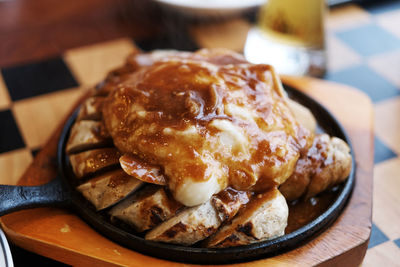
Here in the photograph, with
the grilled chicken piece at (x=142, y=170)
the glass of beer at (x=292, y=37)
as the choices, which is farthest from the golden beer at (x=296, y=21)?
the grilled chicken piece at (x=142, y=170)

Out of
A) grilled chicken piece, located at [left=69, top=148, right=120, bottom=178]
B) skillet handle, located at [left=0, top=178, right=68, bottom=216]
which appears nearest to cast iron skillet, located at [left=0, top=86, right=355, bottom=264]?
skillet handle, located at [left=0, top=178, right=68, bottom=216]

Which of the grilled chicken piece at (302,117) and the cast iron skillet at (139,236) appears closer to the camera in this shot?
the cast iron skillet at (139,236)

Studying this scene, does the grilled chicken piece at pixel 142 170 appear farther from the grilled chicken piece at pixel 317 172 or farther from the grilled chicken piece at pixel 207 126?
the grilled chicken piece at pixel 317 172

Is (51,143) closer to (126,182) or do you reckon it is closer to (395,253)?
(126,182)

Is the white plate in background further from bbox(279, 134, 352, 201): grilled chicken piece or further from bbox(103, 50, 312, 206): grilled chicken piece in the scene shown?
bbox(279, 134, 352, 201): grilled chicken piece

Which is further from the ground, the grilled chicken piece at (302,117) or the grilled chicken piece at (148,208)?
the grilled chicken piece at (302,117)

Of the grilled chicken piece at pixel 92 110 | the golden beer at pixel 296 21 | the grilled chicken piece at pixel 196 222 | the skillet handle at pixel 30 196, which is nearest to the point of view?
the grilled chicken piece at pixel 196 222
